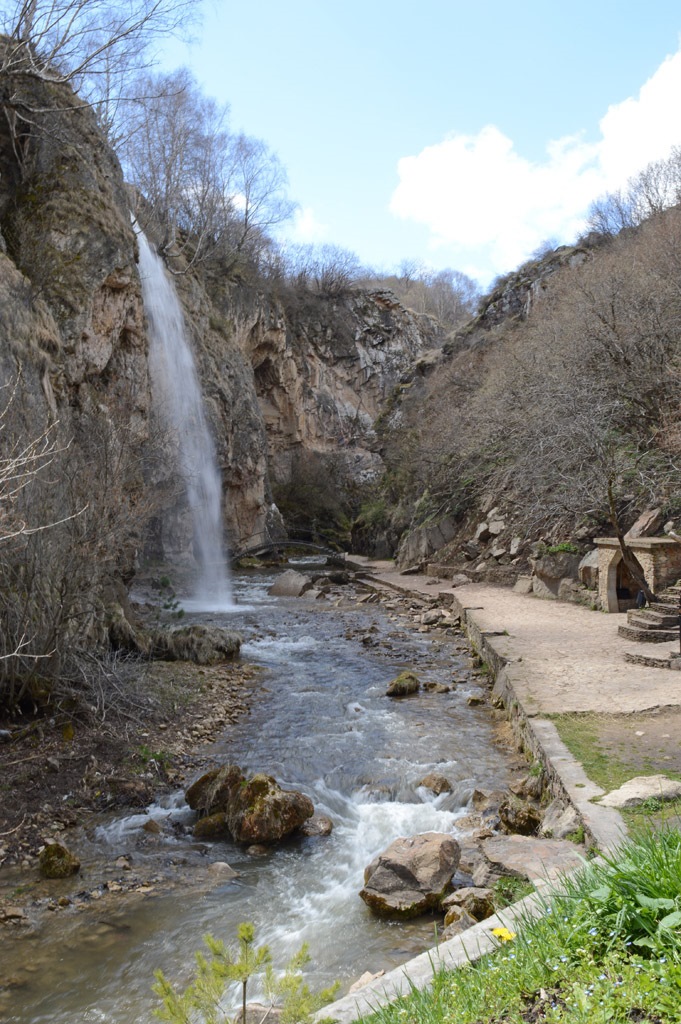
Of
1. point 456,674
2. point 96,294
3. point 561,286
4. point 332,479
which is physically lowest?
point 456,674

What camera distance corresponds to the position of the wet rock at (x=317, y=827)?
5.56m

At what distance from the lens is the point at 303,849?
5332mm

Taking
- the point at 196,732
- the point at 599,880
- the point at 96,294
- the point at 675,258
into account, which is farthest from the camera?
the point at 675,258

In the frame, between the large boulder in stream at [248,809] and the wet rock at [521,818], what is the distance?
1.53m

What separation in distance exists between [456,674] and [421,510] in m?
13.7

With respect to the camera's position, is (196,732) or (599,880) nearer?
(599,880)

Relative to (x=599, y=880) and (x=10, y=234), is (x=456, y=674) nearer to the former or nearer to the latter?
(x=599, y=880)

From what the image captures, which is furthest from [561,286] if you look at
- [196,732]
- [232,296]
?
[196,732]

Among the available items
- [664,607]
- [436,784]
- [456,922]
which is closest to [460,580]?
[664,607]

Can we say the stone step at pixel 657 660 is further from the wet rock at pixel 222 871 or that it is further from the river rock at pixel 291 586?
the river rock at pixel 291 586

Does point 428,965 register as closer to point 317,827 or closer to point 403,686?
point 317,827

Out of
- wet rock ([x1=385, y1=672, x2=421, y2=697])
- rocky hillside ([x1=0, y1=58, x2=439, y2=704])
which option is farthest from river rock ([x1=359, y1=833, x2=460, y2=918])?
wet rock ([x1=385, y1=672, x2=421, y2=697])

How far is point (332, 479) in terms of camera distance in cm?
3916

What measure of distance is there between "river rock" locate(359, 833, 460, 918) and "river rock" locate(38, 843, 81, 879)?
→ 1969 mm
